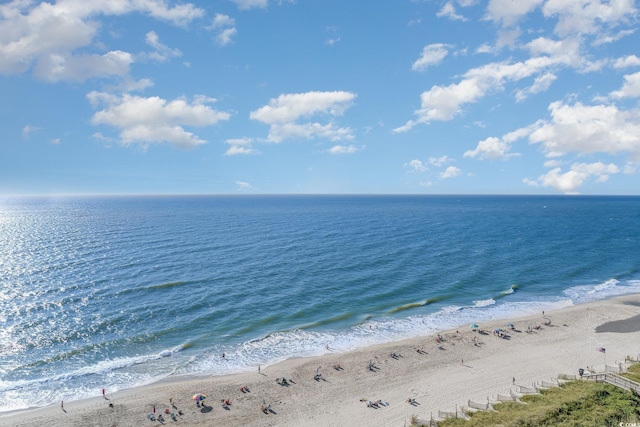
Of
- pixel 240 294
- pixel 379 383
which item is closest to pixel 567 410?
pixel 379 383

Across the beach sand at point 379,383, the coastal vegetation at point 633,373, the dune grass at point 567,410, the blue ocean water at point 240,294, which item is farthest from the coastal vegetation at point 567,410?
the blue ocean water at point 240,294

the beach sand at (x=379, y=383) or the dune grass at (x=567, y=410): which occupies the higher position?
the dune grass at (x=567, y=410)

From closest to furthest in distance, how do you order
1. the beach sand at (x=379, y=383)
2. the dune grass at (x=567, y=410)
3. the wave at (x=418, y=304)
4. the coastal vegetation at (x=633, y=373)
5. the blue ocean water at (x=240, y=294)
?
the dune grass at (x=567, y=410), the beach sand at (x=379, y=383), the coastal vegetation at (x=633, y=373), the blue ocean water at (x=240, y=294), the wave at (x=418, y=304)

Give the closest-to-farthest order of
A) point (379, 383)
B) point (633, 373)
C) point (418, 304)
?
point (633, 373), point (379, 383), point (418, 304)

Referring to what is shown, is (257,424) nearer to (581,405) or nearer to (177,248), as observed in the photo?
(581,405)

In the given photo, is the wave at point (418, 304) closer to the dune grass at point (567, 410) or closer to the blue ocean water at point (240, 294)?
the blue ocean water at point (240, 294)

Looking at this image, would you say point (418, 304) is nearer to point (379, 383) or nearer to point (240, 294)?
point (379, 383)
